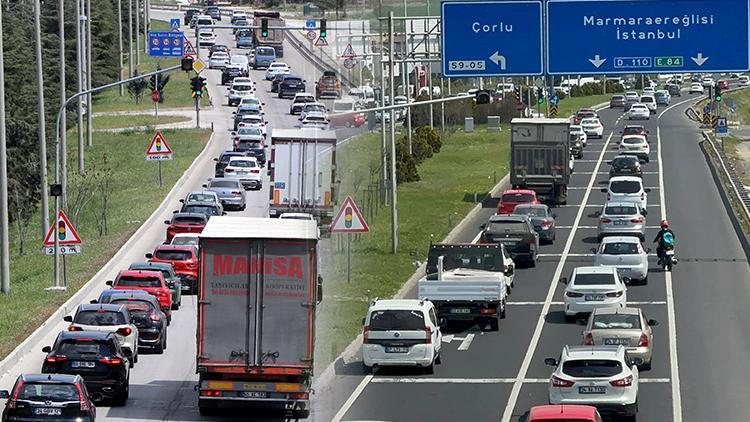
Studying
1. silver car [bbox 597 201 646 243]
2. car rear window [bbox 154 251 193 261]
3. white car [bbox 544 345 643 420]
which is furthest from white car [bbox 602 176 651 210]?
white car [bbox 544 345 643 420]

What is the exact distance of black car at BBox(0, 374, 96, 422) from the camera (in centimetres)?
2253

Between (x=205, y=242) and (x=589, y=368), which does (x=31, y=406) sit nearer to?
(x=205, y=242)

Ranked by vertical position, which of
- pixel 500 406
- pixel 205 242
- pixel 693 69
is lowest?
pixel 500 406

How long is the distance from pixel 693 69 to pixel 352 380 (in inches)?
369

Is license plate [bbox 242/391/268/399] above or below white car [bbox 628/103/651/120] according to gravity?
below

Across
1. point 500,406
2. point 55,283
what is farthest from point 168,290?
point 500,406

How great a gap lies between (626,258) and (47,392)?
24903mm

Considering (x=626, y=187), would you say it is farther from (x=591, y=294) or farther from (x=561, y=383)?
(x=561, y=383)

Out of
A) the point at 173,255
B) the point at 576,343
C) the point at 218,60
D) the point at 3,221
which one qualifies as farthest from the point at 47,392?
the point at 218,60

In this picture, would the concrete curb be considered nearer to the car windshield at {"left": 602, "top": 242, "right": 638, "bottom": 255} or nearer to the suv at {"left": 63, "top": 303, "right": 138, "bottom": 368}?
the suv at {"left": 63, "top": 303, "right": 138, "bottom": 368}

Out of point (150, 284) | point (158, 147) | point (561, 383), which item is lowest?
point (561, 383)

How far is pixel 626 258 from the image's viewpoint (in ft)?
147

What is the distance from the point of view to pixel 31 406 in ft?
74.0

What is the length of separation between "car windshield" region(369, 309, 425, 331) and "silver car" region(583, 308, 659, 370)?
3621 millimetres
